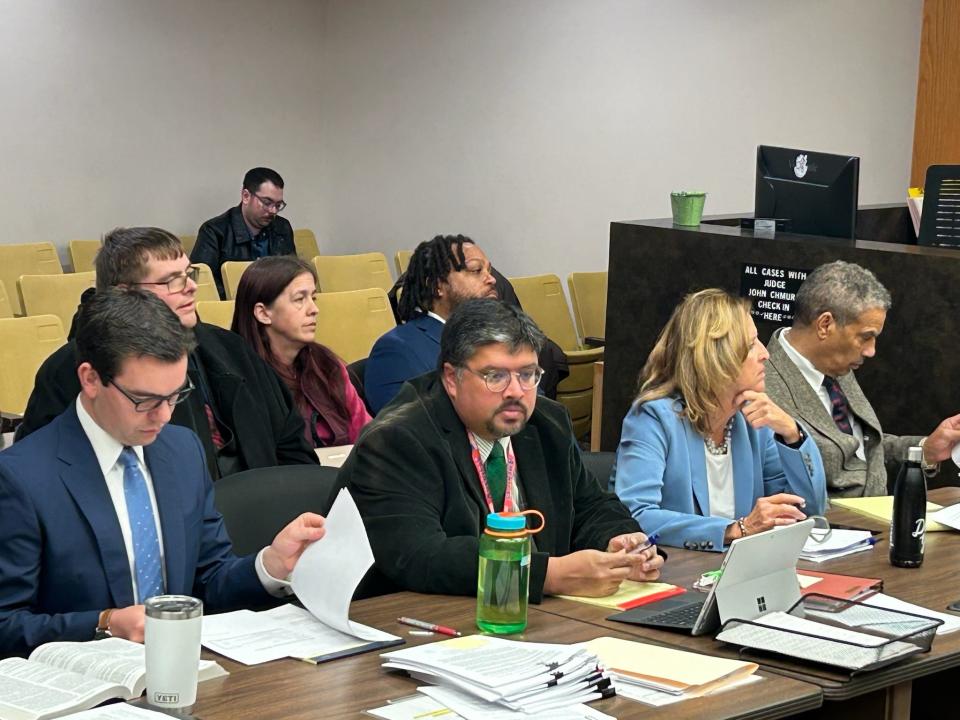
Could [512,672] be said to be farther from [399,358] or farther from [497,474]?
[399,358]

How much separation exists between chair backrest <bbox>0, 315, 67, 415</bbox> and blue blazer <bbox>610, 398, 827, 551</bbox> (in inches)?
112

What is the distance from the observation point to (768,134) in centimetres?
756

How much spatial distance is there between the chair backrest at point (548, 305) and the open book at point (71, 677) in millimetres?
5481

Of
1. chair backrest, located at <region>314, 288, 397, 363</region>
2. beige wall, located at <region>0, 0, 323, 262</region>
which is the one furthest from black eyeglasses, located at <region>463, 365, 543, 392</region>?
beige wall, located at <region>0, 0, 323, 262</region>

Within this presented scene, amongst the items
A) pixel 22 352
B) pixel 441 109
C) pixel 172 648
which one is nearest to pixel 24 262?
pixel 441 109

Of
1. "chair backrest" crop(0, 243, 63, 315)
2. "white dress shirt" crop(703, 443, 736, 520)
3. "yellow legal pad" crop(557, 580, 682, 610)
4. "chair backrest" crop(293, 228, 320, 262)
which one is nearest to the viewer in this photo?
"yellow legal pad" crop(557, 580, 682, 610)

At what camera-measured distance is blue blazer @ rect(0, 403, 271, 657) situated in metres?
2.30

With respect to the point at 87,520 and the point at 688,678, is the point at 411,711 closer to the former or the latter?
the point at 688,678

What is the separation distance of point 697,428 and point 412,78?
682cm

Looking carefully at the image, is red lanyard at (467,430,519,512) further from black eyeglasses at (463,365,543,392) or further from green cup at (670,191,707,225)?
green cup at (670,191,707,225)

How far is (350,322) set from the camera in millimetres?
6539

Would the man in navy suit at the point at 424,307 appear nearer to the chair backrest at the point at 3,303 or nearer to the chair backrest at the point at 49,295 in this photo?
the chair backrest at the point at 49,295

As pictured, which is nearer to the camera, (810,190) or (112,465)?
(112,465)

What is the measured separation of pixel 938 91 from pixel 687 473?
4.56 meters
